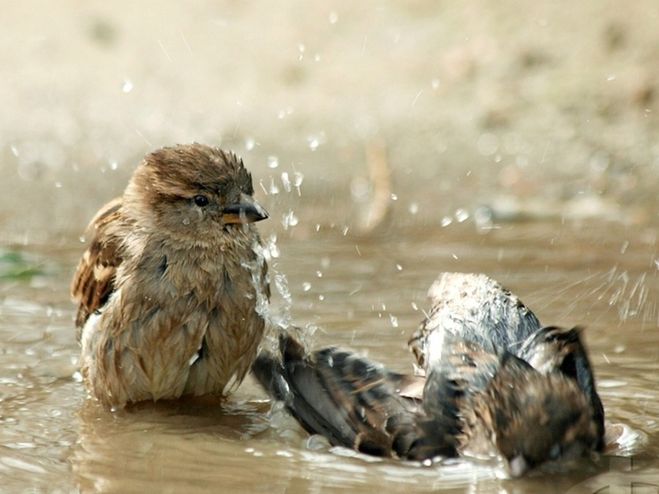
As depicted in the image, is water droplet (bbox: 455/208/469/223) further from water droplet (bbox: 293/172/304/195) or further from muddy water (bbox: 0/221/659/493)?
water droplet (bbox: 293/172/304/195)

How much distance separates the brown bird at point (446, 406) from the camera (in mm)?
4496

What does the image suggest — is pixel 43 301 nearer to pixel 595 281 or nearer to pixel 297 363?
pixel 297 363

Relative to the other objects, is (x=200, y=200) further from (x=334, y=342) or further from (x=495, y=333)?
(x=495, y=333)

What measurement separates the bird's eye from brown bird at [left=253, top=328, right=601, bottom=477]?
0.68 meters

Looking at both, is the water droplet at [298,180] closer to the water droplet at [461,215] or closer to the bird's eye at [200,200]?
the water droplet at [461,215]

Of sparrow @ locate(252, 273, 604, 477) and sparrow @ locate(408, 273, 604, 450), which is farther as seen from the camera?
sparrow @ locate(408, 273, 604, 450)

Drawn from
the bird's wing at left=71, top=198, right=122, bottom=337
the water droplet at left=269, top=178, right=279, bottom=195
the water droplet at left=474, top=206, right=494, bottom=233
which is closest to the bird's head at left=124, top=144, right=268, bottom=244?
the bird's wing at left=71, top=198, right=122, bottom=337

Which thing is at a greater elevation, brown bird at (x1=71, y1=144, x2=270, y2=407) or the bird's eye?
the bird's eye

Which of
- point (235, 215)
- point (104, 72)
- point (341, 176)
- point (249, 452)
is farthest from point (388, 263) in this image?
point (104, 72)

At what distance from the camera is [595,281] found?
719 cm

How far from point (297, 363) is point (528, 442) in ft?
3.25

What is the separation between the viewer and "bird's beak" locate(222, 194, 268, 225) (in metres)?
5.45

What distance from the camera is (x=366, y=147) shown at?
9.60 metres

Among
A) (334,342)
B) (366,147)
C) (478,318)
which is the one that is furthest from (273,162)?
(478,318)
